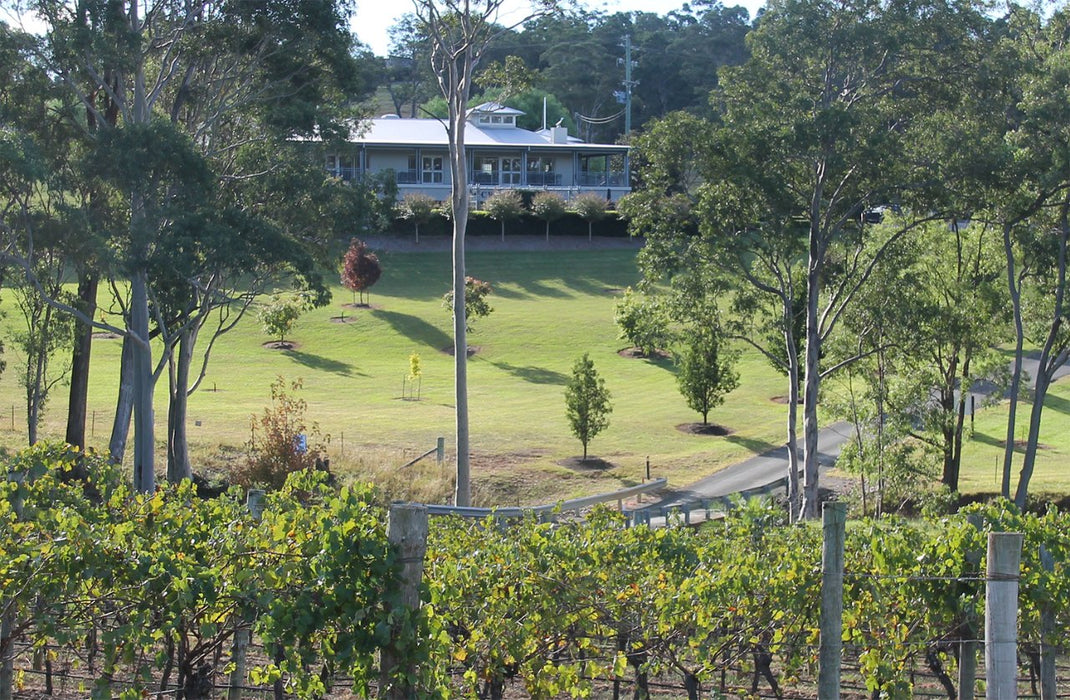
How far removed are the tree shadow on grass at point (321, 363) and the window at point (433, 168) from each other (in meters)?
27.5

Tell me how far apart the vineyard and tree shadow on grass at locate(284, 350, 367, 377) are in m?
37.0

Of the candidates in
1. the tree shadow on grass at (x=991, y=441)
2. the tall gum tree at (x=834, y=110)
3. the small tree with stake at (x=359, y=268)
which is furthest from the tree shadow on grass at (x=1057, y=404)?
the small tree with stake at (x=359, y=268)

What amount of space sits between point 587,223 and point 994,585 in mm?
68298

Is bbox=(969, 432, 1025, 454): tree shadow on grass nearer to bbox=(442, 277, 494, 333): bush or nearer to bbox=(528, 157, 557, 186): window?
bbox=(442, 277, 494, 333): bush

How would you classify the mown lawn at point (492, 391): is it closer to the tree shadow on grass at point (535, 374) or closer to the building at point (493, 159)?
the tree shadow on grass at point (535, 374)

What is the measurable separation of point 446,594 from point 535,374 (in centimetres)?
4137

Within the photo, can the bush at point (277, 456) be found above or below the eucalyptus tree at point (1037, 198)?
below

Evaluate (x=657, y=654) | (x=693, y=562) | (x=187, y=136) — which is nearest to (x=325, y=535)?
(x=657, y=654)

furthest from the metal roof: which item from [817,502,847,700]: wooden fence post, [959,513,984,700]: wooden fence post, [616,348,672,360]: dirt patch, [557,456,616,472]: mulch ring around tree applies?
[817,502,847,700]: wooden fence post

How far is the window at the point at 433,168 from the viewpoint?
7738 centimetres

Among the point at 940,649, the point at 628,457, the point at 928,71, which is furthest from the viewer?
the point at 628,457

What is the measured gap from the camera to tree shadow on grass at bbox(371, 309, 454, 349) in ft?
180

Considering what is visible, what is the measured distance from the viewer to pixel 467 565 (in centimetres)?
901

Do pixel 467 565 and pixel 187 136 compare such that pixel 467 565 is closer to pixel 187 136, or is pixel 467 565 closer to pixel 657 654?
pixel 657 654
